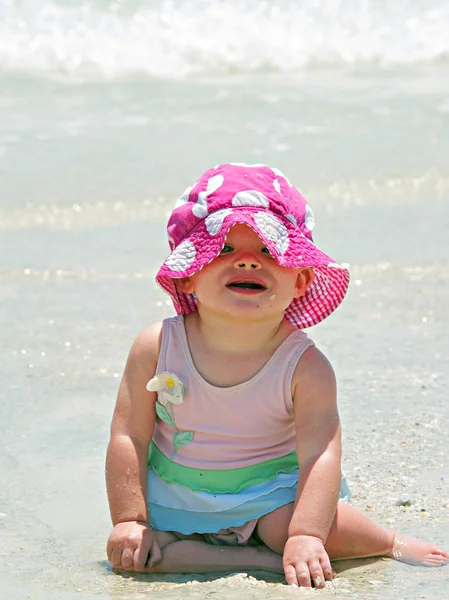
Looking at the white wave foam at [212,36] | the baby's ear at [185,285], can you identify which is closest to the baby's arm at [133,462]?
the baby's ear at [185,285]

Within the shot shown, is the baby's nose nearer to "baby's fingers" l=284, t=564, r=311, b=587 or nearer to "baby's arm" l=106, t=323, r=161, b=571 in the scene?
"baby's arm" l=106, t=323, r=161, b=571

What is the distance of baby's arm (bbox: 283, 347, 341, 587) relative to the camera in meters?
2.48

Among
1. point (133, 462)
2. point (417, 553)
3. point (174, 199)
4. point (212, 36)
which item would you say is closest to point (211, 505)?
point (133, 462)

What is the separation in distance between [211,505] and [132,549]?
23 centimetres

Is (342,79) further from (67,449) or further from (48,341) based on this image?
(67,449)

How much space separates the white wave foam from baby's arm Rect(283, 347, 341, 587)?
7922 mm

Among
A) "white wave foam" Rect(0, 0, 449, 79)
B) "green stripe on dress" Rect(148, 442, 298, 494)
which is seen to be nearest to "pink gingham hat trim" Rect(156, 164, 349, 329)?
"green stripe on dress" Rect(148, 442, 298, 494)

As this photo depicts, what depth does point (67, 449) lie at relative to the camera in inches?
133

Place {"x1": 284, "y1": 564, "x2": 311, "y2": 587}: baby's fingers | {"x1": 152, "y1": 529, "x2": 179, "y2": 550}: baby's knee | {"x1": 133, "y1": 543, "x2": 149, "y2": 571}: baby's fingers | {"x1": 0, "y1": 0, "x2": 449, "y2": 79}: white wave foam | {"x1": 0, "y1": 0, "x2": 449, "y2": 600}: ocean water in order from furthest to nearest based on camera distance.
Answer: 1. {"x1": 0, "y1": 0, "x2": 449, "y2": 79}: white wave foam
2. {"x1": 0, "y1": 0, "x2": 449, "y2": 600}: ocean water
3. {"x1": 152, "y1": 529, "x2": 179, "y2": 550}: baby's knee
4. {"x1": 133, "y1": 543, "x2": 149, "y2": 571}: baby's fingers
5. {"x1": 284, "y1": 564, "x2": 311, "y2": 587}: baby's fingers

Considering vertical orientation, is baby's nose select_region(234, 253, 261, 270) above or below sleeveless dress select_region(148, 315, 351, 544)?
above

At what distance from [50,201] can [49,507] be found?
3.76m

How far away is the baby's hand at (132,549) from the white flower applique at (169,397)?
25cm

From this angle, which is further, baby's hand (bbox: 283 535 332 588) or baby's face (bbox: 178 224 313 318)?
baby's face (bbox: 178 224 313 318)

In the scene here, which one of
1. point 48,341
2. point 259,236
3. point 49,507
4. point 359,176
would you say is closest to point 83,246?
point 48,341
